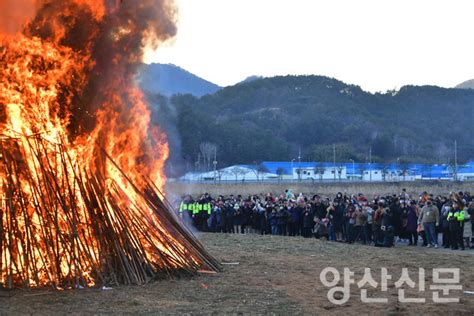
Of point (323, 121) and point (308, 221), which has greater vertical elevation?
point (323, 121)

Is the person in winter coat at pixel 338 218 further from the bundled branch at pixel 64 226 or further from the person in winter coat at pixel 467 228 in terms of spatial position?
the bundled branch at pixel 64 226

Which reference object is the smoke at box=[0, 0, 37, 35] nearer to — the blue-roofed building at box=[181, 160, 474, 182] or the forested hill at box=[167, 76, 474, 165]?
the blue-roofed building at box=[181, 160, 474, 182]

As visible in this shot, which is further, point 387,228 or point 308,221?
point 308,221

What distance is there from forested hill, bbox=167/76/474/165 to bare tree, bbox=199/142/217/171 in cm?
84

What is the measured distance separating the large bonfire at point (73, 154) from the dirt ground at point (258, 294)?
1.90 ft

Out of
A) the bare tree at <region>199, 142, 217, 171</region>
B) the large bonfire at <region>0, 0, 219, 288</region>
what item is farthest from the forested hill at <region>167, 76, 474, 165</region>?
the large bonfire at <region>0, 0, 219, 288</region>

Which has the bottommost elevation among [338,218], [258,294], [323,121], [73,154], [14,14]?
[258,294]

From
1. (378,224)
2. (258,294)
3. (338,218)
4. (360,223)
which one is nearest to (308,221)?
(338,218)

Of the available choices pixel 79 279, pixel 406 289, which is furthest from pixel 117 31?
pixel 406 289

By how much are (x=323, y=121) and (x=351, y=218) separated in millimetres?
93126

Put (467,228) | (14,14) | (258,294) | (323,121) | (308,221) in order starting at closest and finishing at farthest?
(258,294) → (14,14) → (467,228) → (308,221) → (323,121)

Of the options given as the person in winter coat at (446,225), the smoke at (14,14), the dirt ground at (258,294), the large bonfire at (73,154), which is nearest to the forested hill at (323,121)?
the person in winter coat at (446,225)

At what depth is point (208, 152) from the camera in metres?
72.4

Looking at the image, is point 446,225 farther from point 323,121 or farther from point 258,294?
point 323,121
